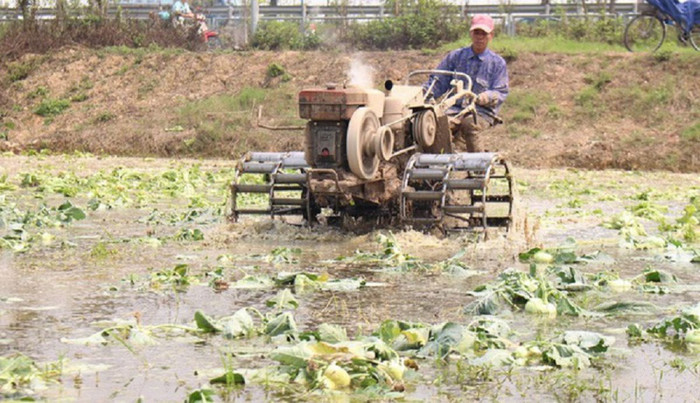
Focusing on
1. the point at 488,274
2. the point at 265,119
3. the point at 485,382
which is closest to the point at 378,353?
the point at 485,382

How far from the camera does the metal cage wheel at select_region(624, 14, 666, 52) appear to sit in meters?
32.5

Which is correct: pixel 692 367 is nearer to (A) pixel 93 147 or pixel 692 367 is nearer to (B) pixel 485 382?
(B) pixel 485 382

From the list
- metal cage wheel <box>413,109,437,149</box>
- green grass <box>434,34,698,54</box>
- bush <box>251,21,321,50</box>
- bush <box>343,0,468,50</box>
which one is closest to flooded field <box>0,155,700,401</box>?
metal cage wheel <box>413,109,437,149</box>

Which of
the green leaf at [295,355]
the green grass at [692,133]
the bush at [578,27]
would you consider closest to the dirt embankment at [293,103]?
the green grass at [692,133]

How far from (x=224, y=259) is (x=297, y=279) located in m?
1.68

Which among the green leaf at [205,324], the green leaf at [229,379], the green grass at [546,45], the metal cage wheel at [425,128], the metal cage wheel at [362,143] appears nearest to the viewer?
the green leaf at [229,379]

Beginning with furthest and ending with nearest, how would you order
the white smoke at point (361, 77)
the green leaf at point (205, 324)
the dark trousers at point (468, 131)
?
the dark trousers at point (468, 131)
the white smoke at point (361, 77)
the green leaf at point (205, 324)

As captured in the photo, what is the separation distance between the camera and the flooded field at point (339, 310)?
271 inches

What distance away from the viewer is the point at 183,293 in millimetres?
10000

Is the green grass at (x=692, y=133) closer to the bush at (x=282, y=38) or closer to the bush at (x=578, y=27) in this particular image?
the bush at (x=578, y=27)

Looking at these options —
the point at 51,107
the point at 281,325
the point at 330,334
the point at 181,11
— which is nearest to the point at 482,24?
the point at 281,325

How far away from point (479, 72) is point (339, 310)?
6665mm

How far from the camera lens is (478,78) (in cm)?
1525

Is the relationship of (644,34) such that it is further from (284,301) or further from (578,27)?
(284,301)
